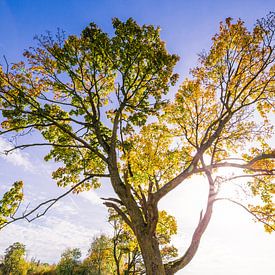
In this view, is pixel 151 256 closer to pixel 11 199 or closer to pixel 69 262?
pixel 11 199

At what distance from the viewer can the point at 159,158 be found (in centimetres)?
1111

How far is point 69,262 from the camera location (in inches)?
2598

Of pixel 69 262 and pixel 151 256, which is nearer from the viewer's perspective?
pixel 151 256

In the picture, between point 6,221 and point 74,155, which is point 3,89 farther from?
point 6,221

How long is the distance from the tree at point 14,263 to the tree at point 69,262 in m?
9.91

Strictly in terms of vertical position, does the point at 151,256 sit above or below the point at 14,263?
below

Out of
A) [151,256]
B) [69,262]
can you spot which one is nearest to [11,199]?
[151,256]

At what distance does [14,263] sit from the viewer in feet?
222

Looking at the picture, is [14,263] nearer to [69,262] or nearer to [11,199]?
[69,262]

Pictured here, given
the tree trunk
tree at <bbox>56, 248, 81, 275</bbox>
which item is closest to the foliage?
the tree trunk

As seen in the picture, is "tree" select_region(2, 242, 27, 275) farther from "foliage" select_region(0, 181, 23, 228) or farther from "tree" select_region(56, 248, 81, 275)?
"foliage" select_region(0, 181, 23, 228)

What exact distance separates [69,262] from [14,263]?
1541 cm

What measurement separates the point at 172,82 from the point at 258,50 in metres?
3.62

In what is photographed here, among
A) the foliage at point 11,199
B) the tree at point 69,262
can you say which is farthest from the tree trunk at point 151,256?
the tree at point 69,262
